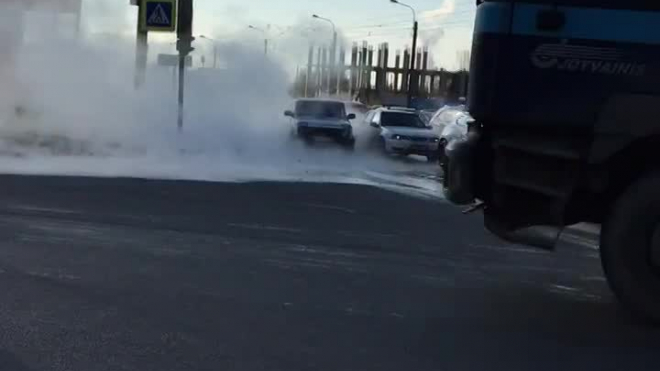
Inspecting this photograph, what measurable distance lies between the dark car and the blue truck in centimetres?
2065

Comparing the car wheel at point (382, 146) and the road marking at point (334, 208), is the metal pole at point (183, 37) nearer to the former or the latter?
the car wheel at point (382, 146)

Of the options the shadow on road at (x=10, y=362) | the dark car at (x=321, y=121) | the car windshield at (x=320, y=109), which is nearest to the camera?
the shadow on road at (x=10, y=362)

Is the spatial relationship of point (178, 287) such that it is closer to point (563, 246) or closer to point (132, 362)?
point (132, 362)

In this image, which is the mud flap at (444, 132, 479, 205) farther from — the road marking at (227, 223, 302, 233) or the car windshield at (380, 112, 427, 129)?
the car windshield at (380, 112, 427, 129)

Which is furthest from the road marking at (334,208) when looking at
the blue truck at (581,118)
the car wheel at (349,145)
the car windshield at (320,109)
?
the car windshield at (320,109)

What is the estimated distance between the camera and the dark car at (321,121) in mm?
27969

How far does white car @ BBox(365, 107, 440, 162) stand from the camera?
27594mm

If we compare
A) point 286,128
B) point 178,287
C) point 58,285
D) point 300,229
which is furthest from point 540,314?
point 286,128

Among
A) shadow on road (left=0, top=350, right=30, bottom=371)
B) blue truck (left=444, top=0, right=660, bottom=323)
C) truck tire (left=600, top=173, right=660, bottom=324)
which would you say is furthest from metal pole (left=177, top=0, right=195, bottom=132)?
shadow on road (left=0, top=350, right=30, bottom=371)

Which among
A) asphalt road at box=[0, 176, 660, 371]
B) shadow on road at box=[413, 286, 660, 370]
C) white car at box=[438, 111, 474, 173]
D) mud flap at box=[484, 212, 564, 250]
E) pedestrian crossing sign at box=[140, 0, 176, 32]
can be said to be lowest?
asphalt road at box=[0, 176, 660, 371]

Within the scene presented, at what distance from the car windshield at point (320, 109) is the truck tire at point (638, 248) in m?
22.2

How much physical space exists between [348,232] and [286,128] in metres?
18.5

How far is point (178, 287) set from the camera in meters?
7.80

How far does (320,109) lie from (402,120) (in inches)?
97.5
